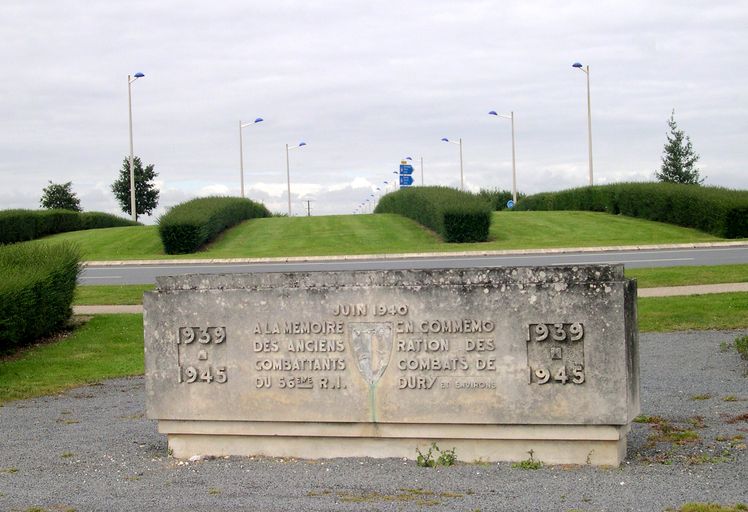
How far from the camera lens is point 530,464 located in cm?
639

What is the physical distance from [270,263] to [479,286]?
19.8 meters

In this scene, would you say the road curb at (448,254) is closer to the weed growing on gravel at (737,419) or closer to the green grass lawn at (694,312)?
the green grass lawn at (694,312)

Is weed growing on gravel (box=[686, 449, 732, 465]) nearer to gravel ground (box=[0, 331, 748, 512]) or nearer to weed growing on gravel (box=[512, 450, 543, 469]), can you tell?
gravel ground (box=[0, 331, 748, 512])

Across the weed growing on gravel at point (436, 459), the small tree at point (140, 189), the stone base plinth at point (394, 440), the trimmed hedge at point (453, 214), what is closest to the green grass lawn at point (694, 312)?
the stone base plinth at point (394, 440)

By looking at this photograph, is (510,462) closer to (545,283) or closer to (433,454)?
(433,454)

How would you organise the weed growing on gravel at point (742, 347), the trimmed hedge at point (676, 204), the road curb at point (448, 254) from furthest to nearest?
the trimmed hedge at point (676, 204)
the road curb at point (448, 254)
the weed growing on gravel at point (742, 347)

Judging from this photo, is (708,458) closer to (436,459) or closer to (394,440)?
(436,459)

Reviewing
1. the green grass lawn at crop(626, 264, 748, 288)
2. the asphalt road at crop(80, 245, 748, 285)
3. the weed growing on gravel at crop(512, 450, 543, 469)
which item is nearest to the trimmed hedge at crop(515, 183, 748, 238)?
the asphalt road at crop(80, 245, 748, 285)

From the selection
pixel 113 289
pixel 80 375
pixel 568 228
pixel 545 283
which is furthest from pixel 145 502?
pixel 568 228

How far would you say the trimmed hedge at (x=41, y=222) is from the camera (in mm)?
37094

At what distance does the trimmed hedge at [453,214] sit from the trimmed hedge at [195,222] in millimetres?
7146

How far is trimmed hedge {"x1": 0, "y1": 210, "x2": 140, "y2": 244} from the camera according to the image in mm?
37094

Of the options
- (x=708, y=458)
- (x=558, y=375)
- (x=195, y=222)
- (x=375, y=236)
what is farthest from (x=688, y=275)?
(x=195, y=222)

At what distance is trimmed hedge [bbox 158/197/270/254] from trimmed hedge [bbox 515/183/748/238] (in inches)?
580
